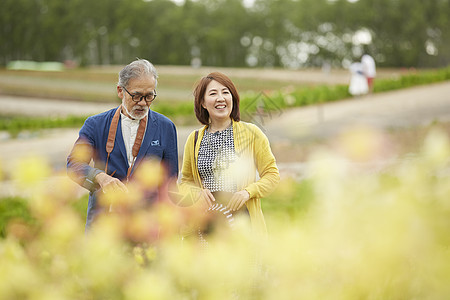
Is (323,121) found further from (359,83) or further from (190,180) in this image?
(190,180)

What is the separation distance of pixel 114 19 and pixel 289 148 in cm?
3511

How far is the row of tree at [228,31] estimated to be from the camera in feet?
107

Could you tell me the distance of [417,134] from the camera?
8.52 metres

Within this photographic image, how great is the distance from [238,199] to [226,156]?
0.79ft

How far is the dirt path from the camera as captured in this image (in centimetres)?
842

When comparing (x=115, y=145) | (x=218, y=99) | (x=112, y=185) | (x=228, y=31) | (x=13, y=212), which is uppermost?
(x=228, y=31)

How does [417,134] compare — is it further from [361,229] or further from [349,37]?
[349,37]

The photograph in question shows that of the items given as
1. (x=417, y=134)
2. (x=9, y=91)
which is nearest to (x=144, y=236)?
(x=417, y=134)

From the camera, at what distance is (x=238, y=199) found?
6.93 ft

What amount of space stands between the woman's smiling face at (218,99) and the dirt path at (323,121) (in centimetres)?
435

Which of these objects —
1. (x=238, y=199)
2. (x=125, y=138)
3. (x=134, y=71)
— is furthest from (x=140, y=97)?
(x=238, y=199)

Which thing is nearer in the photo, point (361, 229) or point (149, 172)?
point (361, 229)

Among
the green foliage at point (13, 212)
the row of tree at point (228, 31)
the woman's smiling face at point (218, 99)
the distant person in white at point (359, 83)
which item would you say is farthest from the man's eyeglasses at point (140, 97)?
the row of tree at point (228, 31)

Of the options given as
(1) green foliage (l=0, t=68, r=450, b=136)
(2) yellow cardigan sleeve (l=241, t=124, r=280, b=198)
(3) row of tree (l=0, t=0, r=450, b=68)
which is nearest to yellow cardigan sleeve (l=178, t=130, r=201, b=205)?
(2) yellow cardigan sleeve (l=241, t=124, r=280, b=198)
